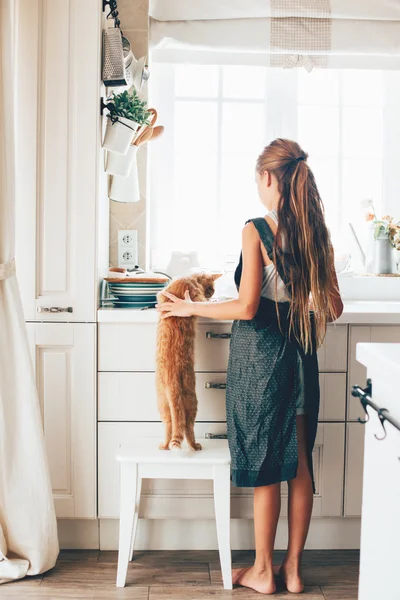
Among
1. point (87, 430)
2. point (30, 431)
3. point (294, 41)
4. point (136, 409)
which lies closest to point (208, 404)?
point (136, 409)

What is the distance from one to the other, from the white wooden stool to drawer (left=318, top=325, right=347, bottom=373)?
0.50m

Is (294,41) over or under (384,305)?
over

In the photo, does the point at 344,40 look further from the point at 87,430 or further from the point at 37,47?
the point at 87,430

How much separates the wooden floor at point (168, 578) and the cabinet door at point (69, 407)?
19 centimetres

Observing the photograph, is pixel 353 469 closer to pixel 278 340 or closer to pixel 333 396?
pixel 333 396

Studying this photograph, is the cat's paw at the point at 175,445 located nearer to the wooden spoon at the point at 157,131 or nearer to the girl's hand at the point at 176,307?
the girl's hand at the point at 176,307

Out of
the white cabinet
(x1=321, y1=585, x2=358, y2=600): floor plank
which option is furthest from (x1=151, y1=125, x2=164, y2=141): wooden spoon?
(x1=321, y1=585, x2=358, y2=600): floor plank

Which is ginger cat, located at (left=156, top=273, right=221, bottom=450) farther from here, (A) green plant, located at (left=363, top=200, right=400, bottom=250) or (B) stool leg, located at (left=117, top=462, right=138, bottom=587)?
(A) green plant, located at (left=363, top=200, right=400, bottom=250)

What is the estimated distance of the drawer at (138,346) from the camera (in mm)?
2496

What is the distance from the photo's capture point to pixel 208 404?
253 centimetres

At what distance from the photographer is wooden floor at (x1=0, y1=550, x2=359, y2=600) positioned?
7.40 ft

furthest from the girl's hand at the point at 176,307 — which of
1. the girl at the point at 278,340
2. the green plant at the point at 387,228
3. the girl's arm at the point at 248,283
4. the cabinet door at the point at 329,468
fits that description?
the green plant at the point at 387,228

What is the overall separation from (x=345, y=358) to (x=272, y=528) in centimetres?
65

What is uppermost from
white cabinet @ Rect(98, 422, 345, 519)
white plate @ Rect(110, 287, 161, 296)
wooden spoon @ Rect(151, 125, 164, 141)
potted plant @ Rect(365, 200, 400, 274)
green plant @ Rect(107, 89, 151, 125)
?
green plant @ Rect(107, 89, 151, 125)
